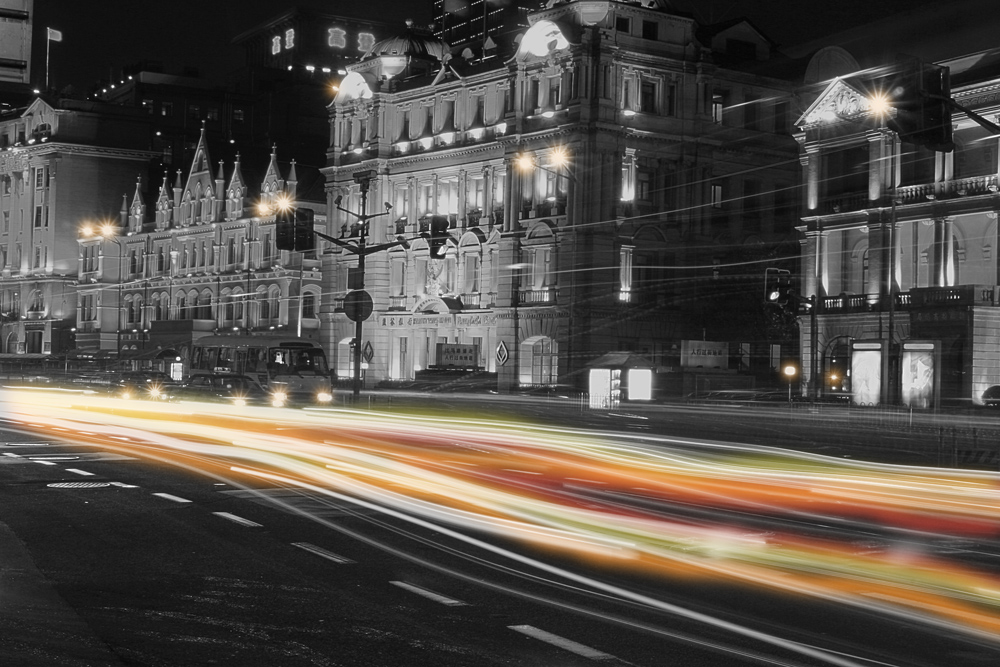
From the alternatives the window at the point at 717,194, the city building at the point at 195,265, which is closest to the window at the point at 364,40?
the city building at the point at 195,265

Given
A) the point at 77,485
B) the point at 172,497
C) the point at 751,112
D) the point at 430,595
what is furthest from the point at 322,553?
the point at 751,112

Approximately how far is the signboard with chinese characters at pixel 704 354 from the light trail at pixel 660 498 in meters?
32.6

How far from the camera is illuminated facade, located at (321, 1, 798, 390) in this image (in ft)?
218

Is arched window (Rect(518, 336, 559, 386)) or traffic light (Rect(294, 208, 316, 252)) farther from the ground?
traffic light (Rect(294, 208, 316, 252))

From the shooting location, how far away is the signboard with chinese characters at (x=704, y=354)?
66.4 meters

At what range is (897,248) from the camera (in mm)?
55125

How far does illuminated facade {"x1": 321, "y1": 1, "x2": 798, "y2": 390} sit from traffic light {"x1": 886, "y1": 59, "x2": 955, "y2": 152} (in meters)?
46.7

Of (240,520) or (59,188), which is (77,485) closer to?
(240,520)

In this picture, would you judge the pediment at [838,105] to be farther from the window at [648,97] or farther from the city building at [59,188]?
the city building at [59,188]

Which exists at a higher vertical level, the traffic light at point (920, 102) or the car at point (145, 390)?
the traffic light at point (920, 102)

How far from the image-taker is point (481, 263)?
74.0 metres

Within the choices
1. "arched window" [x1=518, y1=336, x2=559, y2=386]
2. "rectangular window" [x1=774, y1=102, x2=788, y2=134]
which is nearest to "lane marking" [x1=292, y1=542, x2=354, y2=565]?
"arched window" [x1=518, y1=336, x2=559, y2=386]

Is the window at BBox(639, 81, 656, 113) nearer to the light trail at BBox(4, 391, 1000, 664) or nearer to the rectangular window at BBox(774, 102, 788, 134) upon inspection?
the rectangular window at BBox(774, 102, 788, 134)

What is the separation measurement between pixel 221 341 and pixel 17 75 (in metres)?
58.0
